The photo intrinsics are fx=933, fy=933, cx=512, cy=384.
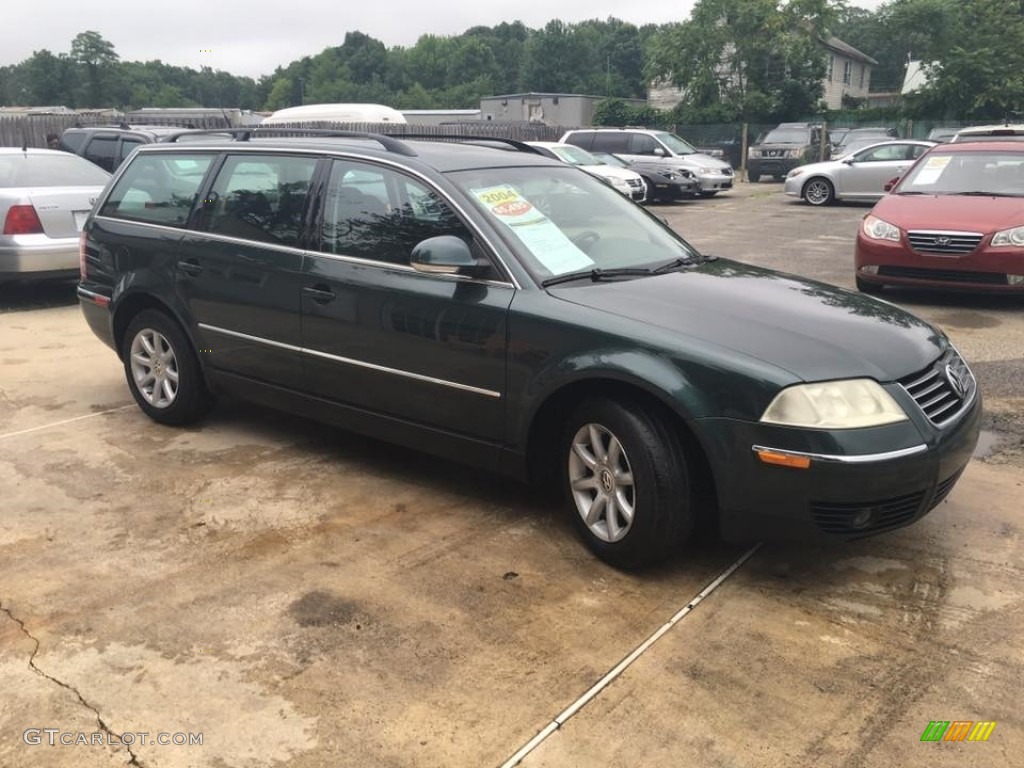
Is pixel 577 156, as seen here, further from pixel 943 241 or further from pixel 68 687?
pixel 68 687

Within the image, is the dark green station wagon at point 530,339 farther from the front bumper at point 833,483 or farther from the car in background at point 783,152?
the car in background at point 783,152

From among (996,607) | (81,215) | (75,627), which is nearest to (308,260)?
(75,627)

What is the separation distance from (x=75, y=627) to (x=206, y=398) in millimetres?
2275

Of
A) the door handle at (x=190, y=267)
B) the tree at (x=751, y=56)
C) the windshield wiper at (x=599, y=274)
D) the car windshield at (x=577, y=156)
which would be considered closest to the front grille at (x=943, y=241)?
the windshield wiper at (x=599, y=274)

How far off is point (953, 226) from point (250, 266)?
6360 millimetres

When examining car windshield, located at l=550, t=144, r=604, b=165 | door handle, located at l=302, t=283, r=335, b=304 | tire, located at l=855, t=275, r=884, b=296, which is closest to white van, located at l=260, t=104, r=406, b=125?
car windshield, located at l=550, t=144, r=604, b=165

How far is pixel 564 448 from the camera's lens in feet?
12.6

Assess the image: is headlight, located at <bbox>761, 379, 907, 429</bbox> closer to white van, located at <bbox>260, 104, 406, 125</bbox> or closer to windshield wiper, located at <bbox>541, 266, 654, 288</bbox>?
windshield wiper, located at <bbox>541, 266, 654, 288</bbox>

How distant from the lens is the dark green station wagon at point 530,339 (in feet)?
10.9

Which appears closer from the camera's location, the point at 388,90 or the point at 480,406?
the point at 480,406

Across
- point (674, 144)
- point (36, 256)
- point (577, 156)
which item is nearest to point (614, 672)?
point (36, 256)

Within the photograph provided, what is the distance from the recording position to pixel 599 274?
4.10 m

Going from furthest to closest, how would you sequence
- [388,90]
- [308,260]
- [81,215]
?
1. [388,90]
2. [81,215]
3. [308,260]

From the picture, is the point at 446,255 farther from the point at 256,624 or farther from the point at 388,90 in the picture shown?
the point at 388,90
